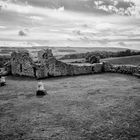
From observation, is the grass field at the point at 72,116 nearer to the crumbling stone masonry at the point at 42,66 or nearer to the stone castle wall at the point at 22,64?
the crumbling stone masonry at the point at 42,66

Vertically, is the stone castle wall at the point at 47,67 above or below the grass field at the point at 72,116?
above

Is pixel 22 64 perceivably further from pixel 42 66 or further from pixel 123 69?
pixel 123 69

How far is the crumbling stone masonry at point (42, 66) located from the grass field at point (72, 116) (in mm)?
7433

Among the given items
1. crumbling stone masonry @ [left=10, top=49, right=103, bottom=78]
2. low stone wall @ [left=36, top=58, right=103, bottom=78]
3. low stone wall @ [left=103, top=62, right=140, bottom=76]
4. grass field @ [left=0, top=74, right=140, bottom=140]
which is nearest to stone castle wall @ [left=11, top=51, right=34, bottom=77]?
crumbling stone masonry @ [left=10, top=49, right=103, bottom=78]

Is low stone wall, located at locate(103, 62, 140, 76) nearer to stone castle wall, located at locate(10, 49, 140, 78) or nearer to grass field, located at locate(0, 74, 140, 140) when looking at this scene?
stone castle wall, located at locate(10, 49, 140, 78)

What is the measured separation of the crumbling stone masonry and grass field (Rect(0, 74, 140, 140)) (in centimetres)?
743

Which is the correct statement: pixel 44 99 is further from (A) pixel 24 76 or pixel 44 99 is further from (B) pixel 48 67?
(A) pixel 24 76

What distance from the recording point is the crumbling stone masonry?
1919 centimetres

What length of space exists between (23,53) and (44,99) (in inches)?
422

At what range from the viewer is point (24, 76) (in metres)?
20.4

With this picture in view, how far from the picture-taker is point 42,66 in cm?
1902

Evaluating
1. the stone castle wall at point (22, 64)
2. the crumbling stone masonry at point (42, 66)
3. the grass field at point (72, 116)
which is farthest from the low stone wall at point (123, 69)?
the stone castle wall at point (22, 64)

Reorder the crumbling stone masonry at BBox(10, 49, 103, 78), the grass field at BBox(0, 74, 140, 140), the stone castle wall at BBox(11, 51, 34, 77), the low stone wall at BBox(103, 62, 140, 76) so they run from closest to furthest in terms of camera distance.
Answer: the grass field at BBox(0, 74, 140, 140) < the crumbling stone masonry at BBox(10, 49, 103, 78) < the low stone wall at BBox(103, 62, 140, 76) < the stone castle wall at BBox(11, 51, 34, 77)

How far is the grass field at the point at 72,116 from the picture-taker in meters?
6.33
